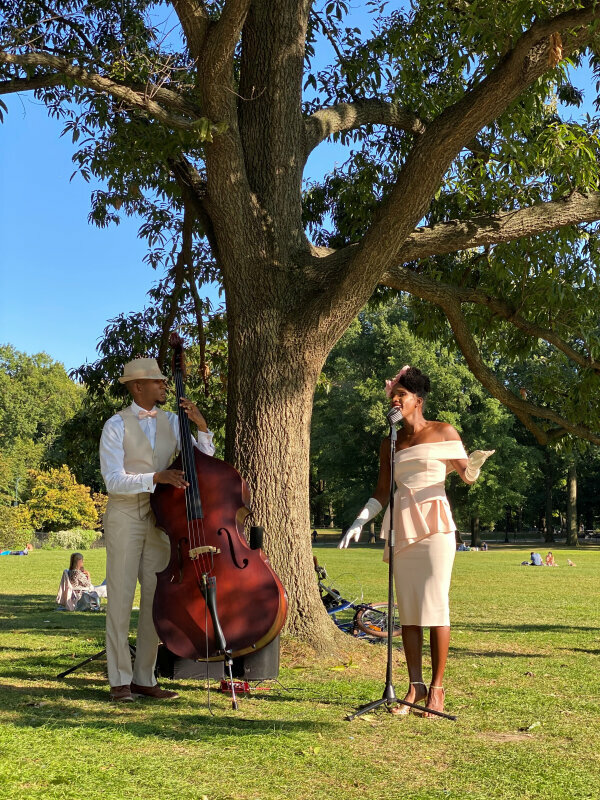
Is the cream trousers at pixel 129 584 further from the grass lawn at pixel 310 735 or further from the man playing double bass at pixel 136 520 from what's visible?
the grass lawn at pixel 310 735

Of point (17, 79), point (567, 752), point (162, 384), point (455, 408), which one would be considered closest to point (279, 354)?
point (162, 384)

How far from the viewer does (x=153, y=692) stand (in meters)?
6.05

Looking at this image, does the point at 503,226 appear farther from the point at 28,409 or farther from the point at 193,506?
the point at 28,409

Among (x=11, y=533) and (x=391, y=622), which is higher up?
(x=391, y=622)

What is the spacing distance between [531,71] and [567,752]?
468cm

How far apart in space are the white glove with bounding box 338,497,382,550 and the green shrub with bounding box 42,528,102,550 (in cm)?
4628

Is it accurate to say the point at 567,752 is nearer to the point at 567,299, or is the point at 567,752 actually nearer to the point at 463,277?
the point at 567,299

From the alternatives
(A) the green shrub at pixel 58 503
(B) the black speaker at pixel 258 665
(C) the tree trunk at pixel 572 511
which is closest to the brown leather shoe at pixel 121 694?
(B) the black speaker at pixel 258 665

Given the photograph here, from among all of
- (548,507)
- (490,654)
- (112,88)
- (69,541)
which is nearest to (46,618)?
(490,654)

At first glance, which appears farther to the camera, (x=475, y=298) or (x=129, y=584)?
(x=475, y=298)

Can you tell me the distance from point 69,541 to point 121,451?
4610 cm

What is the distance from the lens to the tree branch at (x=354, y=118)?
28.5ft

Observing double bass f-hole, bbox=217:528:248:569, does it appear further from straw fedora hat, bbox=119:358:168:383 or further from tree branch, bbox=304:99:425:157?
tree branch, bbox=304:99:425:157

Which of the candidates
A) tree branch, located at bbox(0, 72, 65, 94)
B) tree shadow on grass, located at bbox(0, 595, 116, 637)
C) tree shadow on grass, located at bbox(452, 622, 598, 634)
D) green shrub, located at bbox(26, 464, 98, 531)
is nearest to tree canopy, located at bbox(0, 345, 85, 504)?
green shrub, located at bbox(26, 464, 98, 531)
